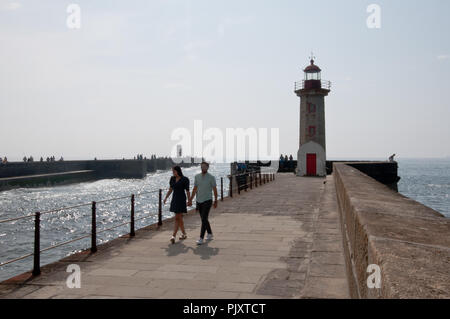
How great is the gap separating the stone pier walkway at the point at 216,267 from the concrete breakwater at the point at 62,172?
42.9 meters

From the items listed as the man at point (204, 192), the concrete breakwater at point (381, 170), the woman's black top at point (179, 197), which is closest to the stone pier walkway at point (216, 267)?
the man at point (204, 192)

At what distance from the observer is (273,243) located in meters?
7.44

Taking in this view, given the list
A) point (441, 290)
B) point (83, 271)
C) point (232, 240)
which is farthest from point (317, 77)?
point (441, 290)

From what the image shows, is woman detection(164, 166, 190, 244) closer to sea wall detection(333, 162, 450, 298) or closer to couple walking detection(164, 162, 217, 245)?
couple walking detection(164, 162, 217, 245)

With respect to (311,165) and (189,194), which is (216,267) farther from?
Answer: (311,165)

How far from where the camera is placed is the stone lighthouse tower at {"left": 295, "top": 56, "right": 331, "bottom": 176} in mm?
34375

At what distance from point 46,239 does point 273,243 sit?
20923 millimetres

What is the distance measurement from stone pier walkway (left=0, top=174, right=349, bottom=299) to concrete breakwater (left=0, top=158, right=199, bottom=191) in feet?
141

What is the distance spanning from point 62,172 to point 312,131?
141 ft

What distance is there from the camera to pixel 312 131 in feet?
113
